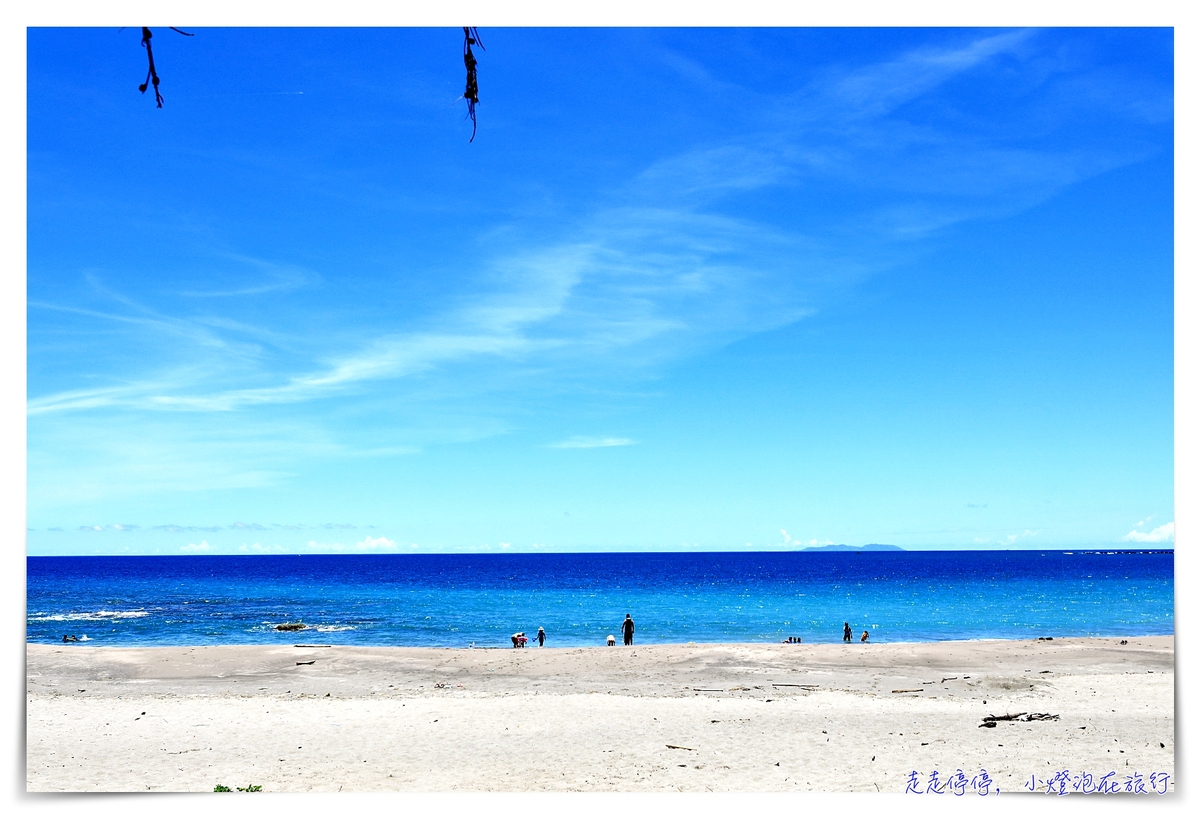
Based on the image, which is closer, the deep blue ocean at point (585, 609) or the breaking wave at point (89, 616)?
the deep blue ocean at point (585, 609)

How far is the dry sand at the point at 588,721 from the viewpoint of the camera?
9836 mm

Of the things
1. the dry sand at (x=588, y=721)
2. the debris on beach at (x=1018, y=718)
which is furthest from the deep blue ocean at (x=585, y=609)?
the debris on beach at (x=1018, y=718)

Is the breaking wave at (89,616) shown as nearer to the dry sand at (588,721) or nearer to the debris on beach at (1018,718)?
the dry sand at (588,721)

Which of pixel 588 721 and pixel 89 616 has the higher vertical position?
pixel 588 721

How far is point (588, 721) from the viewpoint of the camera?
527 inches

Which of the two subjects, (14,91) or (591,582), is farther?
(591,582)

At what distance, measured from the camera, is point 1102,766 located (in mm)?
9953

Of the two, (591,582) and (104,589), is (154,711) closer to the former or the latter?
(104,589)

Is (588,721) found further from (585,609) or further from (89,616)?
(585,609)

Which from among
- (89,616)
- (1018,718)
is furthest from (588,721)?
(89,616)

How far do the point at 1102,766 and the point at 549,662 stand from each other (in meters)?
16.1

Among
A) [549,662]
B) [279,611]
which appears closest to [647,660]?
[549,662]

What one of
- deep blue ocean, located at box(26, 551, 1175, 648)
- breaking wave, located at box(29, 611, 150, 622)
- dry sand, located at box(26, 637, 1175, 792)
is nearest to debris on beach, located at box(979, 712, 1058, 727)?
dry sand, located at box(26, 637, 1175, 792)
